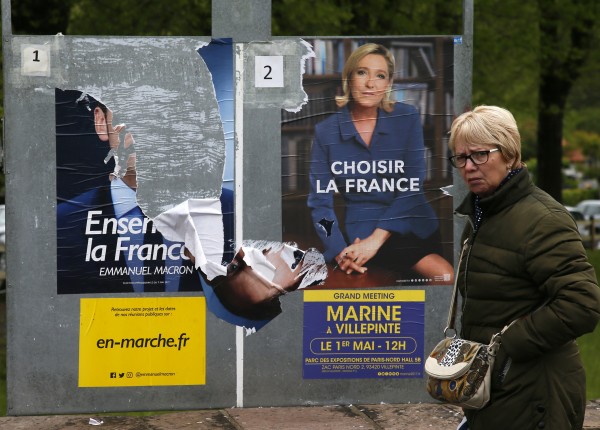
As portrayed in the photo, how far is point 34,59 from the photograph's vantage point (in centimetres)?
608

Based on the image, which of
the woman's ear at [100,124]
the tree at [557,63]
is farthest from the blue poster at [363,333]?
the tree at [557,63]

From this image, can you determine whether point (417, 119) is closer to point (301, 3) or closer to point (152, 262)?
point (152, 262)

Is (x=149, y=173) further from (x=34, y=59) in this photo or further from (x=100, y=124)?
(x=34, y=59)

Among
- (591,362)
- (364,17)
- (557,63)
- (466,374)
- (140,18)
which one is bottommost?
(591,362)

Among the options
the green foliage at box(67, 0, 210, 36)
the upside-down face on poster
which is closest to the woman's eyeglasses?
the upside-down face on poster

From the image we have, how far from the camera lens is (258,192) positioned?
20.7 ft

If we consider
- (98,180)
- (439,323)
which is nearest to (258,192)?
(98,180)

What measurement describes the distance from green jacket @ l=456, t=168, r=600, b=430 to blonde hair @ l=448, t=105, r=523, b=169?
11 cm

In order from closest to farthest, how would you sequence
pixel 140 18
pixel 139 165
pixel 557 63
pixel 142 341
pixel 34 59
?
pixel 34 59, pixel 139 165, pixel 142 341, pixel 140 18, pixel 557 63

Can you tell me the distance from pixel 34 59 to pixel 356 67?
74.4 inches

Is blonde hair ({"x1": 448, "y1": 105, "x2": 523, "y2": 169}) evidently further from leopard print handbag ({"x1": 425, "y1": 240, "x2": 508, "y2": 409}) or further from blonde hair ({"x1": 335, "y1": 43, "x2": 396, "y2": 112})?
blonde hair ({"x1": 335, "y1": 43, "x2": 396, "y2": 112})

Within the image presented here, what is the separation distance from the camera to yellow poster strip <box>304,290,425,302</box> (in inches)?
253

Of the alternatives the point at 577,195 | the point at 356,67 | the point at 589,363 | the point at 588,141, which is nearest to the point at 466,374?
the point at 356,67

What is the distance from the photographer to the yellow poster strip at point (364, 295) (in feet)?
21.0
